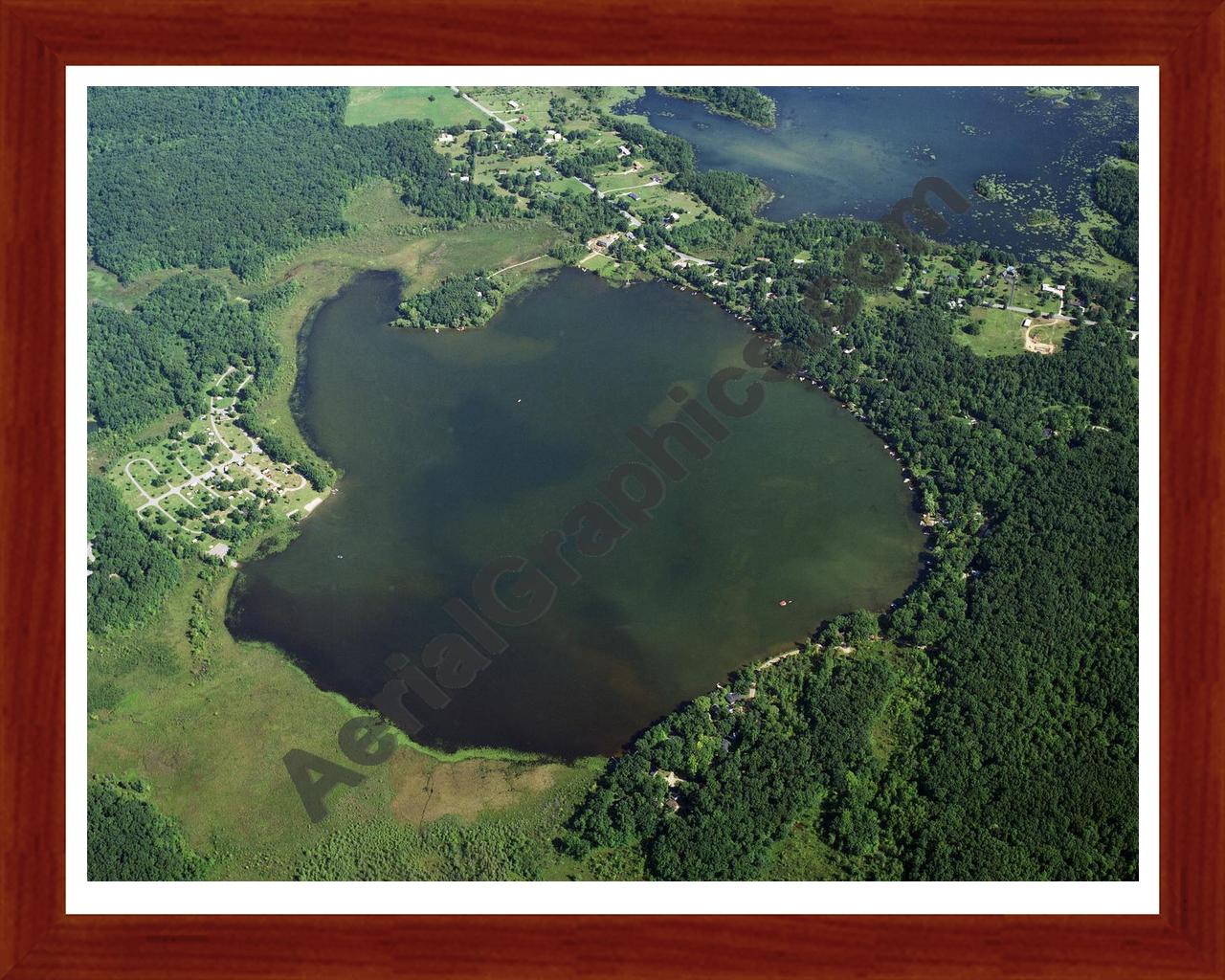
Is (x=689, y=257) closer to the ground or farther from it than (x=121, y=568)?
farther from it

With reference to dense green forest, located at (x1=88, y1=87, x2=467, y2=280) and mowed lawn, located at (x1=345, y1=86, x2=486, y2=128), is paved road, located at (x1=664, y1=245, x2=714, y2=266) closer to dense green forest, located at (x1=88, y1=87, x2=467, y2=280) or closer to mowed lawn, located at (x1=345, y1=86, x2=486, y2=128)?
dense green forest, located at (x1=88, y1=87, x2=467, y2=280)

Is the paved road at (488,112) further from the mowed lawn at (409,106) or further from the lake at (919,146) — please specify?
the lake at (919,146)

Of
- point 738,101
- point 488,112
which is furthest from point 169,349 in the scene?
point 738,101

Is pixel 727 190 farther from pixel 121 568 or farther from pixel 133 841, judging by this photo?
pixel 133 841

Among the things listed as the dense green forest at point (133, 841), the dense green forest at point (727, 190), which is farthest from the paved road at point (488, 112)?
the dense green forest at point (133, 841)

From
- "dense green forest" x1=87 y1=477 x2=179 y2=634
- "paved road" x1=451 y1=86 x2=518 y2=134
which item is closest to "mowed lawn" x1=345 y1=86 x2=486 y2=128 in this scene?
"paved road" x1=451 y1=86 x2=518 y2=134
